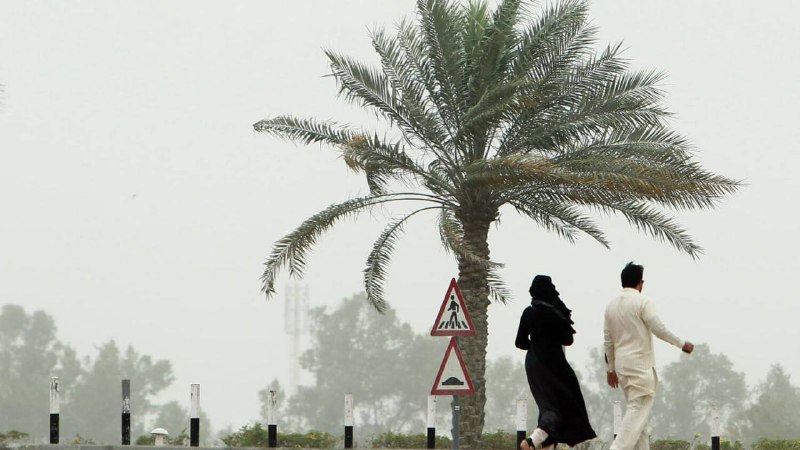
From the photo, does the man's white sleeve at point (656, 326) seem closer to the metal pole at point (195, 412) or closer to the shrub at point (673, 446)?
the metal pole at point (195, 412)

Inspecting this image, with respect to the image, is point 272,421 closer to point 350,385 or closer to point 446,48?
point 446,48

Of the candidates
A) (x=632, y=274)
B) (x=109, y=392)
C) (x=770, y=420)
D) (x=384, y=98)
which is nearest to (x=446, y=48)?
(x=384, y=98)

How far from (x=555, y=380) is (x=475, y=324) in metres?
9.22


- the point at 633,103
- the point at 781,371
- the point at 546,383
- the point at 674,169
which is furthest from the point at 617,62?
the point at 781,371

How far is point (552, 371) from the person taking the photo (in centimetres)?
1174

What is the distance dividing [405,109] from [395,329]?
215 ft

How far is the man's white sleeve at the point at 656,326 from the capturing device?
1075cm

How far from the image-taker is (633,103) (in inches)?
834

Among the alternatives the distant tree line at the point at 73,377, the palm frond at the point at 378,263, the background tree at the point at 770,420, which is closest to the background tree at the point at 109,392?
the distant tree line at the point at 73,377

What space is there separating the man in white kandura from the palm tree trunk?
382 inches

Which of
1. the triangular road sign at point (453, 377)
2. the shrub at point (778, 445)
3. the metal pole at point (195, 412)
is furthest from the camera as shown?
the shrub at point (778, 445)

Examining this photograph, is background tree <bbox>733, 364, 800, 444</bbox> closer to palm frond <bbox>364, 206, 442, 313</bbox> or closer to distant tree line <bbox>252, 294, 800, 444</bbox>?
distant tree line <bbox>252, 294, 800, 444</bbox>

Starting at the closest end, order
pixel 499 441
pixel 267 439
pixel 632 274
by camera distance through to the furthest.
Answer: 1. pixel 632 274
2. pixel 267 439
3. pixel 499 441

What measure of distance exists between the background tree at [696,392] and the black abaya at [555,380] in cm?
7160
